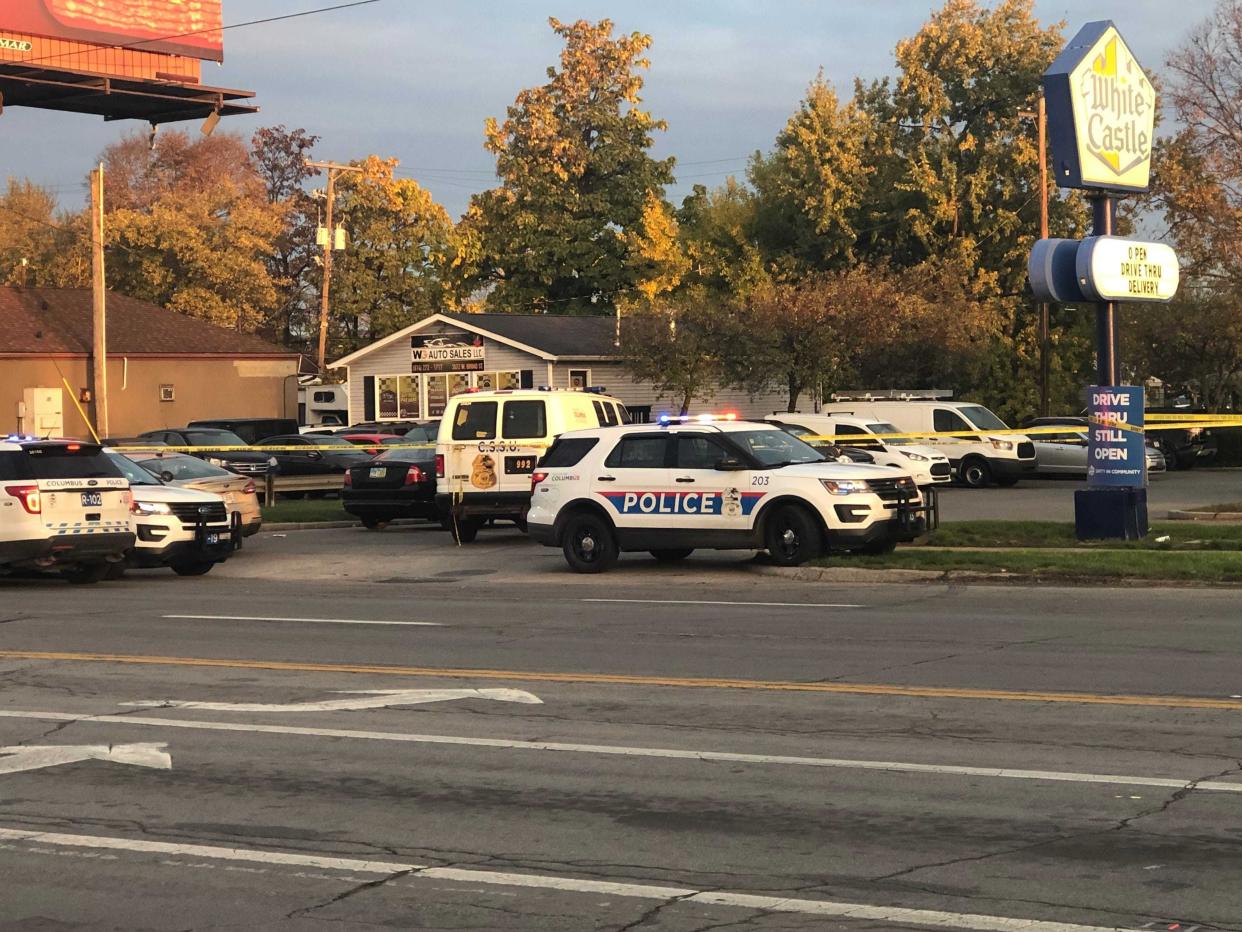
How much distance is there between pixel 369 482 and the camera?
93.3ft

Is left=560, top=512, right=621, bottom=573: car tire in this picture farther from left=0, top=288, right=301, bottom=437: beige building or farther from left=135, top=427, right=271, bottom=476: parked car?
left=0, top=288, right=301, bottom=437: beige building

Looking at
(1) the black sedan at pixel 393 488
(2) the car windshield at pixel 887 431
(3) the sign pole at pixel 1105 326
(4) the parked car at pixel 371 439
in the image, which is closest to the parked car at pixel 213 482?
(1) the black sedan at pixel 393 488

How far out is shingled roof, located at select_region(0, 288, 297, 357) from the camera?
165 ft

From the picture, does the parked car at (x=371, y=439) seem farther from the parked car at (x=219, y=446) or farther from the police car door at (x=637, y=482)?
the police car door at (x=637, y=482)

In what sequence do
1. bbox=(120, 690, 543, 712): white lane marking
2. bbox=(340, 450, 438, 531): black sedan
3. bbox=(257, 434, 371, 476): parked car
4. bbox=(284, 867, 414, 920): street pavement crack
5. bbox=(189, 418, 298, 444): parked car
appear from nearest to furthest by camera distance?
1. bbox=(284, 867, 414, 920): street pavement crack
2. bbox=(120, 690, 543, 712): white lane marking
3. bbox=(340, 450, 438, 531): black sedan
4. bbox=(257, 434, 371, 476): parked car
5. bbox=(189, 418, 298, 444): parked car

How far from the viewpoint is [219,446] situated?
3700cm

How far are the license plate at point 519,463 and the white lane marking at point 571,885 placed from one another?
55.9 ft

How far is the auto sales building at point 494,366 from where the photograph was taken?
5172 centimetres

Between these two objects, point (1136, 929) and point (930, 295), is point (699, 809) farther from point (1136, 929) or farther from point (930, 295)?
point (930, 295)

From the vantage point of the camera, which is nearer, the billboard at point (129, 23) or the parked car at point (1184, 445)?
the parked car at point (1184, 445)

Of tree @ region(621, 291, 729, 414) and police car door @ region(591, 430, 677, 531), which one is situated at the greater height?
tree @ region(621, 291, 729, 414)

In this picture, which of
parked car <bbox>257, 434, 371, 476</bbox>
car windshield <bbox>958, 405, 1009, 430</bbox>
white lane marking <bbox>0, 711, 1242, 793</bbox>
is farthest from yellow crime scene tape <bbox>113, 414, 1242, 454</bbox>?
white lane marking <bbox>0, 711, 1242, 793</bbox>

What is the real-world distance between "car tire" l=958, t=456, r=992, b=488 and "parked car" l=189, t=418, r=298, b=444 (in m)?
17.6

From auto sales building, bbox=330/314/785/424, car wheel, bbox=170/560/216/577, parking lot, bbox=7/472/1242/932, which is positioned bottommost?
parking lot, bbox=7/472/1242/932
